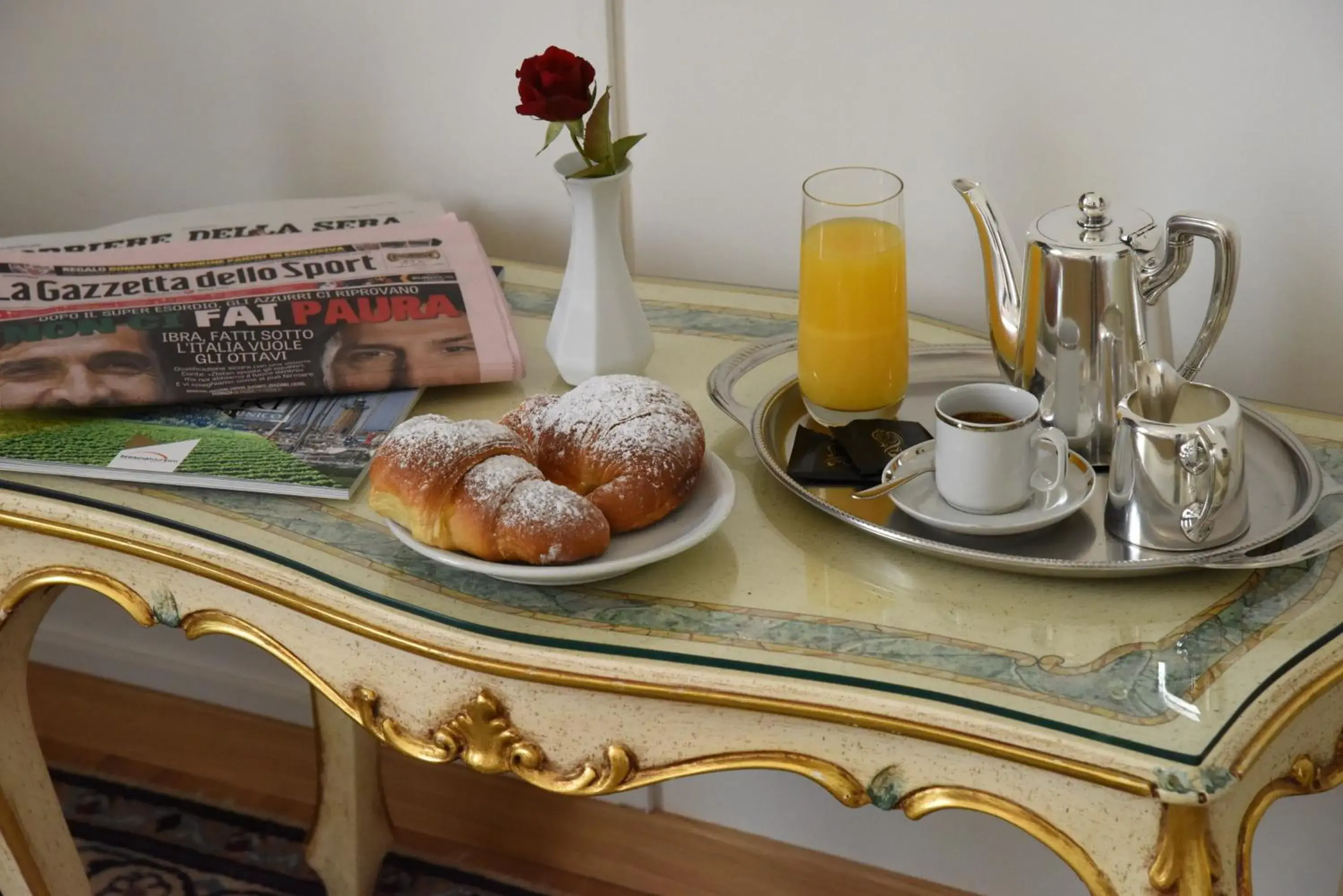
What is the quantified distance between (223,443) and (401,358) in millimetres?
142

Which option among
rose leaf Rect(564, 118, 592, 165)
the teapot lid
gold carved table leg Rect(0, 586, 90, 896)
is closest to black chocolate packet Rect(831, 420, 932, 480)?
the teapot lid

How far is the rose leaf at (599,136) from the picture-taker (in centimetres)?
85

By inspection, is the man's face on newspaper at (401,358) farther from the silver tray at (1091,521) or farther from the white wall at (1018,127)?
the white wall at (1018,127)

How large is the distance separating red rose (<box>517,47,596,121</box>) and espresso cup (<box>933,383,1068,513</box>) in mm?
301

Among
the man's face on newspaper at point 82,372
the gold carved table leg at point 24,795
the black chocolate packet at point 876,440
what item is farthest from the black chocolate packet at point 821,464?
the gold carved table leg at point 24,795

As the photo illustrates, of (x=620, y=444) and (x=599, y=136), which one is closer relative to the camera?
(x=620, y=444)

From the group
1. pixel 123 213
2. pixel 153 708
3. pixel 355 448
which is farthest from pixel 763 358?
pixel 153 708

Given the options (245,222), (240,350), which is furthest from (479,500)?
(245,222)

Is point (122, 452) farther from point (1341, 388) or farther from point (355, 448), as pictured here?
point (1341, 388)

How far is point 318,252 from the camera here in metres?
1.09

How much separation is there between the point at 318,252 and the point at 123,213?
49 cm

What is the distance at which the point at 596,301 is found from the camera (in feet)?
3.00

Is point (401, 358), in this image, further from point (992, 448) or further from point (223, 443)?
point (992, 448)

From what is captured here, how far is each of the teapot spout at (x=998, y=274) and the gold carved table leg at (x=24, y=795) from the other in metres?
0.74
